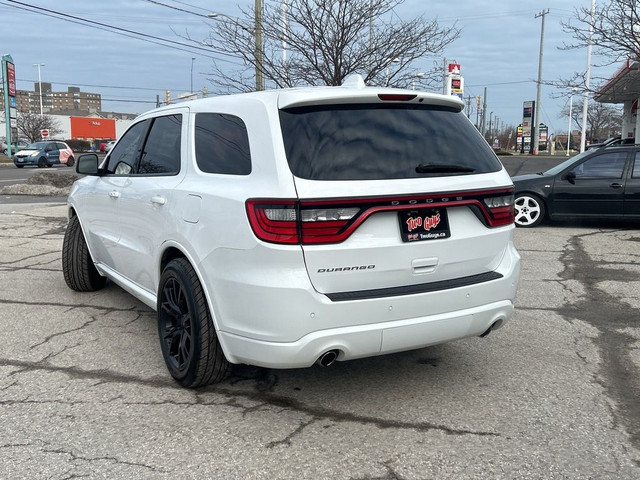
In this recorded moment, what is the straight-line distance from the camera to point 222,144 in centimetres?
363

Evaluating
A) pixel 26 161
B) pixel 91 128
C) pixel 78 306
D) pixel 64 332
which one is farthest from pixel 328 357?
pixel 91 128

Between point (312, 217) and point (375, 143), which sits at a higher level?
point (375, 143)

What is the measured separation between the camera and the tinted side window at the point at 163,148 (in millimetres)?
4121

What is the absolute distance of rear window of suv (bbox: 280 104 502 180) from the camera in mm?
3154

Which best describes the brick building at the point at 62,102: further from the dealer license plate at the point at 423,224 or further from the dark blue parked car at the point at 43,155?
the dealer license plate at the point at 423,224

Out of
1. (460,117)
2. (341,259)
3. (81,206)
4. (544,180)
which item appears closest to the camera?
(341,259)

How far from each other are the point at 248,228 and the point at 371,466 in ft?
4.35

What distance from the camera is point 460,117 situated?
151 inches

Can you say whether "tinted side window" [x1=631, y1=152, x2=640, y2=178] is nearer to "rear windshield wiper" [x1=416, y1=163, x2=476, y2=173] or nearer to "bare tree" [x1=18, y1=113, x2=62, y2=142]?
"rear windshield wiper" [x1=416, y1=163, x2=476, y2=173]

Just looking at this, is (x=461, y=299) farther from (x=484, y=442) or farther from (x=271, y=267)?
(x=271, y=267)

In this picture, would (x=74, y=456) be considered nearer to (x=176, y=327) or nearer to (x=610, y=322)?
(x=176, y=327)

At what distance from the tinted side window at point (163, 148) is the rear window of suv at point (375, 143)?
3.81ft

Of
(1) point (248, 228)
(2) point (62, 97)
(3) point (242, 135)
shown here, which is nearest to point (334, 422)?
(1) point (248, 228)

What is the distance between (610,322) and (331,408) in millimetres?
3138
